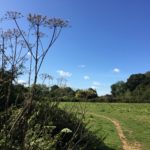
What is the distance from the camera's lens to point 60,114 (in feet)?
43.9

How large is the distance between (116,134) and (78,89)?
1507cm

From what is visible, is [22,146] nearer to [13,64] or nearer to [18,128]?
[18,128]

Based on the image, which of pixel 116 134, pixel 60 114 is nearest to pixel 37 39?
pixel 60 114

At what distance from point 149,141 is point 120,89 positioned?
97.4 meters

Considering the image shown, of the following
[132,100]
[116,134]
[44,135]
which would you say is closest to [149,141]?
[116,134]

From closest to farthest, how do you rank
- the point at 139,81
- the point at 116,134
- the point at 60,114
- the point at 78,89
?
the point at 78,89, the point at 60,114, the point at 116,134, the point at 139,81

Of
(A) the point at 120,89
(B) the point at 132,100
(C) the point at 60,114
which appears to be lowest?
(C) the point at 60,114

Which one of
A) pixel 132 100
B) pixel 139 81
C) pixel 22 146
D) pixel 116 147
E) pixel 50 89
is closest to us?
pixel 22 146

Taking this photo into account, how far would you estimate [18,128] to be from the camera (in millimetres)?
4320

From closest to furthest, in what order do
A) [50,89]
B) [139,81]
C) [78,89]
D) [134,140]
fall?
[78,89] < [50,89] < [134,140] < [139,81]

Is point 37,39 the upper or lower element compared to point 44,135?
upper

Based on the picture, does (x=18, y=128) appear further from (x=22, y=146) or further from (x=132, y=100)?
(x=132, y=100)

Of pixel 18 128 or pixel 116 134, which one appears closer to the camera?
pixel 18 128

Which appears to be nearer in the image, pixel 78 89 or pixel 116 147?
pixel 78 89
